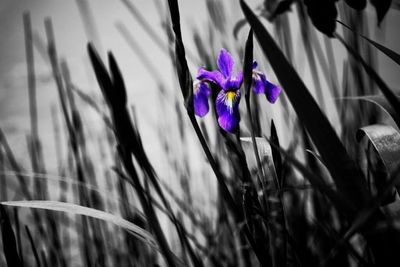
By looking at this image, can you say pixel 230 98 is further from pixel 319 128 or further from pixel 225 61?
pixel 319 128

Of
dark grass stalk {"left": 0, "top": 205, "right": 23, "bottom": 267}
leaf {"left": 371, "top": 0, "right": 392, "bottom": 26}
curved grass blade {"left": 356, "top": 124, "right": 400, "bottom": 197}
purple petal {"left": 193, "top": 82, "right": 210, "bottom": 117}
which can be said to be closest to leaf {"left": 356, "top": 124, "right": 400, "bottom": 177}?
curved grass blade {"left": 356, "top": 124, "right": 400, "bottom": 197}

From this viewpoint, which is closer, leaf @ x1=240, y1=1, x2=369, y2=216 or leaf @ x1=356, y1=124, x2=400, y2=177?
leaf @ x1=240, y1=1, x2=369, y2=216

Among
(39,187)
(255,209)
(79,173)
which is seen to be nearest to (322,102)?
(255,209)

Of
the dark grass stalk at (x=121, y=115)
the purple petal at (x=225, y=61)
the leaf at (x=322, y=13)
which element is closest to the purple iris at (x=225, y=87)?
the purple petal at (x=225, y=61)

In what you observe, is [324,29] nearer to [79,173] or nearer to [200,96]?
[200,96]

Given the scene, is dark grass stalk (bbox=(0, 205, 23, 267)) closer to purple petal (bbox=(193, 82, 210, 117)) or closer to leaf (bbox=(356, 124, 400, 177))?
purple petal (bbox=(193, 82, 210, 117))

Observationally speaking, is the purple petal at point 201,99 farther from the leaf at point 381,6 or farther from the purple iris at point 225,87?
the leaf at point 381,6
